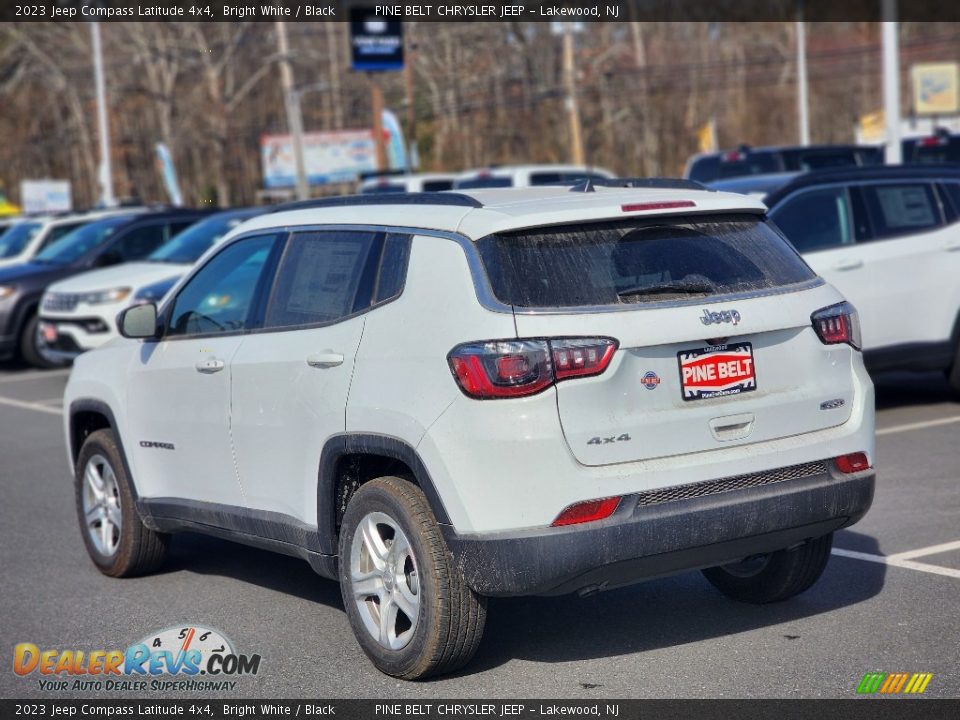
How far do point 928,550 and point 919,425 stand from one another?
376 cm

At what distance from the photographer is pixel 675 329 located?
15.7 ft

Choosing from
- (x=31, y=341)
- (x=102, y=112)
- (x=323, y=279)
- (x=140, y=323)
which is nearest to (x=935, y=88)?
(x=102, y=112)

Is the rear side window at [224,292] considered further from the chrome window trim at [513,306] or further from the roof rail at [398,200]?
the chrome window trim at [513,306]

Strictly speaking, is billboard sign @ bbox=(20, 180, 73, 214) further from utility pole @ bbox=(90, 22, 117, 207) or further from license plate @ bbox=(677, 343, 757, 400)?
license plate @ bbox=(677, 343, 757, 400)

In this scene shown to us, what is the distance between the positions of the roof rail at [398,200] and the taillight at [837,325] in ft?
4.52

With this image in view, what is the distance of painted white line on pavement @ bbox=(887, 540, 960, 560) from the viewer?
6.57m

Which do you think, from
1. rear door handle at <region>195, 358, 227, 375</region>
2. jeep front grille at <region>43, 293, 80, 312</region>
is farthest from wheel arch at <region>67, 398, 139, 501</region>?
jeep front grille at <region>43, 293, 80, 312</region>

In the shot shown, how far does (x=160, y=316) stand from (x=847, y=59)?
60.5 m

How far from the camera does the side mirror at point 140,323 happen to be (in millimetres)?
6504

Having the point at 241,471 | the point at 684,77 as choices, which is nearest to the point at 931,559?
the point at 241,471

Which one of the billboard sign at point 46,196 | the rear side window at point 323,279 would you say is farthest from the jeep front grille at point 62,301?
the billboard sign at point 46,196

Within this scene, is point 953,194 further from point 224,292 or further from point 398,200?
point 224,292

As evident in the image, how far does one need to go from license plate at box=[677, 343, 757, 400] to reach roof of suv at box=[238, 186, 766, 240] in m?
0.58

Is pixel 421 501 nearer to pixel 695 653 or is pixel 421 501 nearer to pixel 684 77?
pixel 695 653
